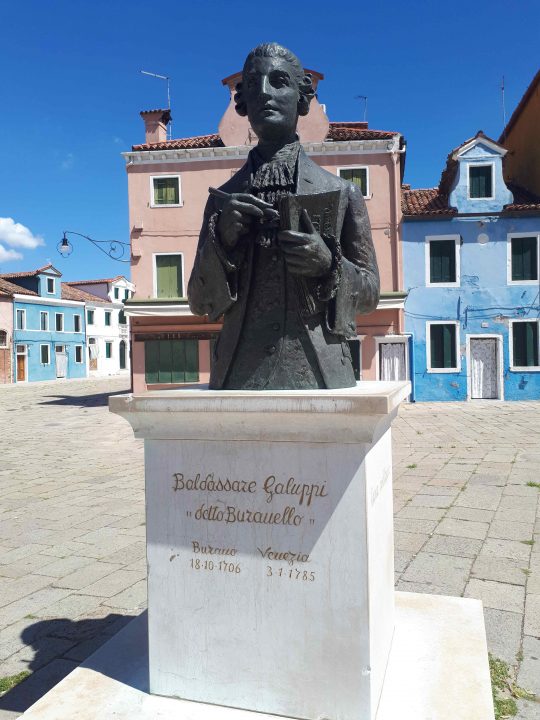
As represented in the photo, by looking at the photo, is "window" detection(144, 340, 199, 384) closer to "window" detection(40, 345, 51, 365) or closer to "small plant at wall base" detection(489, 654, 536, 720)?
"small plant at wall base" detection(489, 654, 536, 720)

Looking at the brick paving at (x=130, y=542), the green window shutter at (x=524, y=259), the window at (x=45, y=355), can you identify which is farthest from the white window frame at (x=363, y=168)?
the window at (x=45, y=355)

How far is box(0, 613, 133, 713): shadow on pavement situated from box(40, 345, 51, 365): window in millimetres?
34484

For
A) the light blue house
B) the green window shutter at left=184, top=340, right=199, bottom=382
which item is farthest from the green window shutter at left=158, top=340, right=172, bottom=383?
the light blue house

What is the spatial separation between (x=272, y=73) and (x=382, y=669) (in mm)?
2704

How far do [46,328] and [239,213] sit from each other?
119 feet

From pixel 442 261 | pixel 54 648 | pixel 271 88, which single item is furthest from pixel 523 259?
pixel 54 648

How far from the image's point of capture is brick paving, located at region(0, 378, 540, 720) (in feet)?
11.2

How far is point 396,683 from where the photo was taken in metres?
2.52

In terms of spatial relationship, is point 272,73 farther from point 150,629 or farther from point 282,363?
point 150,629

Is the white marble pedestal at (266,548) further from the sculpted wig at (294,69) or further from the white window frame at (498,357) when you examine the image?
the white window frame at (498,357)

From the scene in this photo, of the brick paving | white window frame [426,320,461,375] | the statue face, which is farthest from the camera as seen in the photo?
white window frame [426,320,461,375]

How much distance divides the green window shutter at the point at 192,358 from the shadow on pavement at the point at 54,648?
47.7 ft

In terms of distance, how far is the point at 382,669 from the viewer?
2.51 m

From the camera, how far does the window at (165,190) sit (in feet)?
59.8
